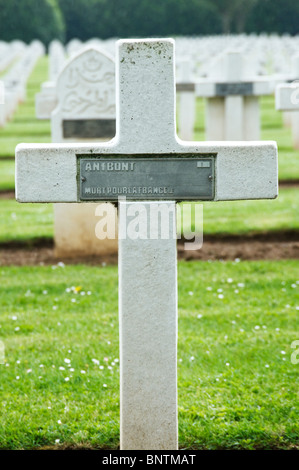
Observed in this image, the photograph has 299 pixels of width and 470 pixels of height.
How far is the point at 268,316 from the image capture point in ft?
19.0

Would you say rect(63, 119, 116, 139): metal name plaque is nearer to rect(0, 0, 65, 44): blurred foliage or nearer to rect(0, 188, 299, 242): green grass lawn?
rect(0, 188, 299, 242): green grass lawn

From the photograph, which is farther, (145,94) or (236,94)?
(236,94)

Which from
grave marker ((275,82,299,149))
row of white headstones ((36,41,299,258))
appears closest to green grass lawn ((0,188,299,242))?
row of white headstones ((36,41,299,258))

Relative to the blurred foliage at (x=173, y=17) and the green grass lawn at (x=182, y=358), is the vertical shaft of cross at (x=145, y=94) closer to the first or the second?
the green grass lawn at (x=182, y=358)

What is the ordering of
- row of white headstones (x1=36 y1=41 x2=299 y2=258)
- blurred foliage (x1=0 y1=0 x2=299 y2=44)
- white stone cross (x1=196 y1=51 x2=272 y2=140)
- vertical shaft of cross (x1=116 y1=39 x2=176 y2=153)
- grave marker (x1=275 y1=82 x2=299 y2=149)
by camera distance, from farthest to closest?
blurred foliage (x1=0 y1=0 x2=299 y2=44) → white stone cross (x1=196 y1=51 x2=272 y2=140) → row of white headstones (x1=36 y1=41 x2=299 y2=258) → grave marker (x1=275 y1=82 x2=299 y2=149) → vertical shaft of cross (x1=116 y1=39 x2=176 y2=153)

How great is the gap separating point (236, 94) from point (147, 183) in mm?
8927

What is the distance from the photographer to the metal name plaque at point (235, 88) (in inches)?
475

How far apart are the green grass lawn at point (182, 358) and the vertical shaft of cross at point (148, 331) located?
38 centimetres

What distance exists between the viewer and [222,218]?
9.02 meters

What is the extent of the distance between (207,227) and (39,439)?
4.82 meters

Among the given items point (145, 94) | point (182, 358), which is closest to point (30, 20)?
point (182, 358)

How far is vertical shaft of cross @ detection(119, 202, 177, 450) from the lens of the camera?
3.55 meters

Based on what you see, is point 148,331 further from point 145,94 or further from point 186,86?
point 186,86

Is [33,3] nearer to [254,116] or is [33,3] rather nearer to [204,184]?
[254,116]
